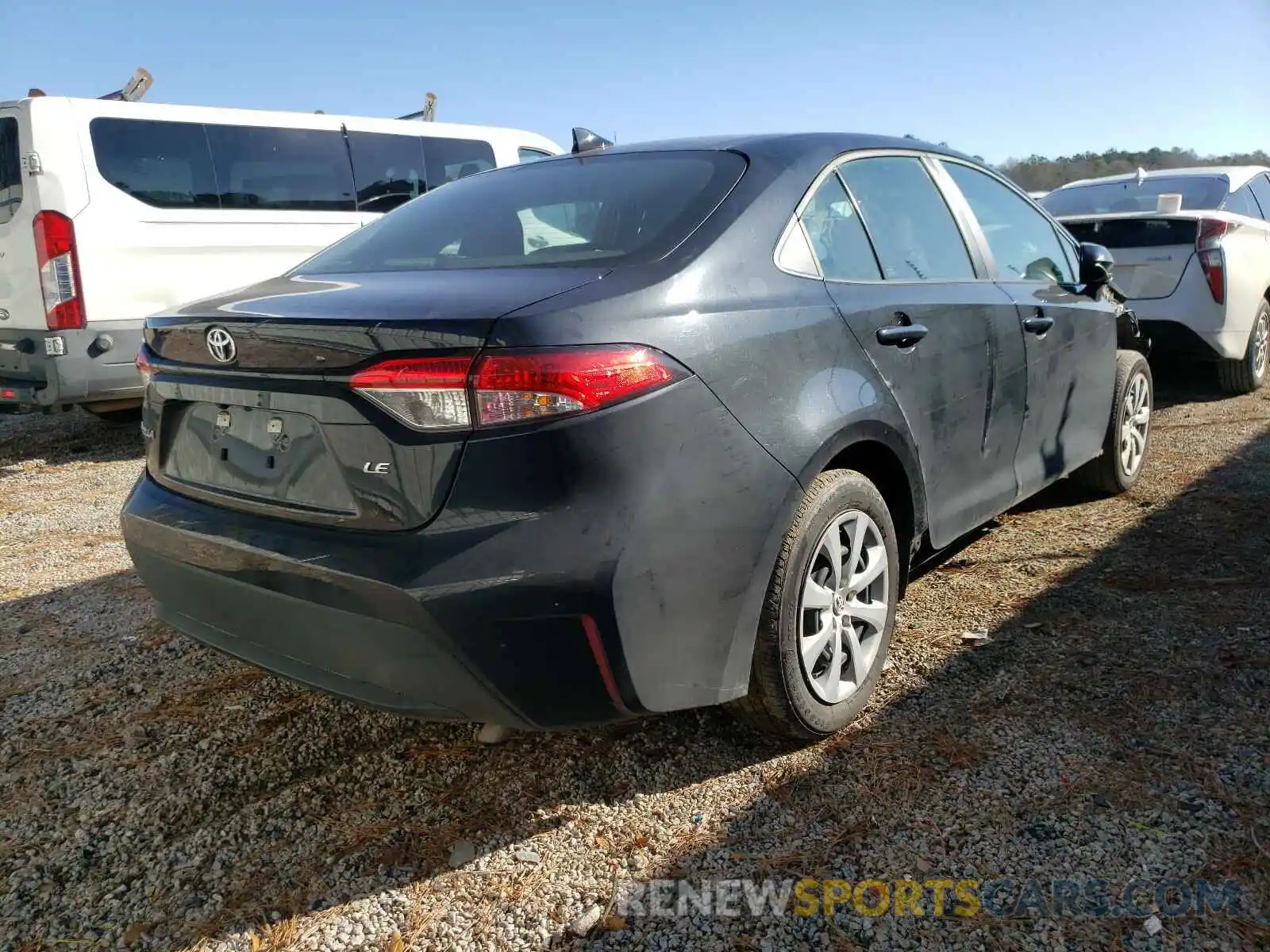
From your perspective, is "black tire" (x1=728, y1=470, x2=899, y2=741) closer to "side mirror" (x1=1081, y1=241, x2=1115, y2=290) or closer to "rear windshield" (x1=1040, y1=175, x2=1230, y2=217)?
"side mirror" (x1=1081, y1=241, x2=1115, y2=290)

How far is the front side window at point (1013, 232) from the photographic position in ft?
11.4

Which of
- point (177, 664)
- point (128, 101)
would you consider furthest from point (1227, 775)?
point (128, 101)

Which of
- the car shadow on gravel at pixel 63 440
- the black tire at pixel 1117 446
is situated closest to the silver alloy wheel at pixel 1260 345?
the black tire at pixel 1117 446

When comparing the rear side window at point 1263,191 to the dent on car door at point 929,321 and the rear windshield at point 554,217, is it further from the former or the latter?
the rear windshield at point 554,217

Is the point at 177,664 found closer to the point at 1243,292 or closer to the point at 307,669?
the point at 307,669

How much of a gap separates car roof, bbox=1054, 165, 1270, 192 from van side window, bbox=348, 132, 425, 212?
554 centimetres

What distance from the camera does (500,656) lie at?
6.15 feet

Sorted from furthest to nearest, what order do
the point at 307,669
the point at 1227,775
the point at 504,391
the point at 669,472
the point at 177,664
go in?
the point at 177,664 < the point at 1227,775 < the point at 307,669 < the point at 669,472 < the point at 504,391

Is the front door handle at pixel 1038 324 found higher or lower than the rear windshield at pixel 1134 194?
lower

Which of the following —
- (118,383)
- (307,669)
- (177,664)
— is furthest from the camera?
(118,383)

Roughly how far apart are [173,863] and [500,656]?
979 mm

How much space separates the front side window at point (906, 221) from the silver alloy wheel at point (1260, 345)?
4798mm

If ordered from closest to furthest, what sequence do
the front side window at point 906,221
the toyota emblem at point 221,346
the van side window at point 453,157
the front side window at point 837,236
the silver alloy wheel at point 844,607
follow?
the toyota emblem at point 221,346
the silver alloy wheel at point 844,607
the front side window at point 837,236
the front side window at point 906,221
the van side window at point 453,157

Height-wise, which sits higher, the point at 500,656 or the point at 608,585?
the point at 608,585
